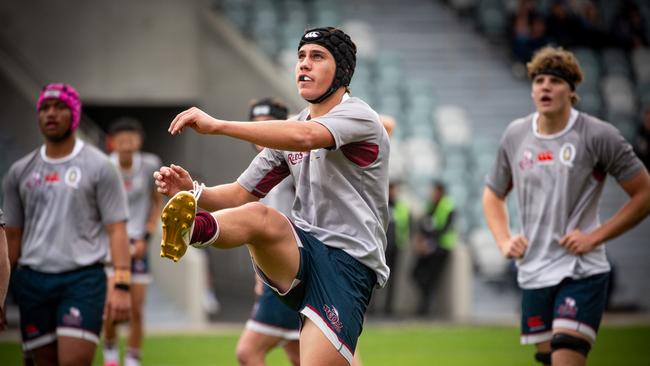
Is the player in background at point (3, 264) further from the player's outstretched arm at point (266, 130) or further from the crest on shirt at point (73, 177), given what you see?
the crest on shirt at point (73, 177)

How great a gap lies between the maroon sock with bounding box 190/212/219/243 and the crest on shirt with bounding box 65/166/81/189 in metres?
2.80

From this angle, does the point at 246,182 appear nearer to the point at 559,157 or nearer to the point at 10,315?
the point at 559,157

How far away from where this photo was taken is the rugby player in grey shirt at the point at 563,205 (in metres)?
7.56

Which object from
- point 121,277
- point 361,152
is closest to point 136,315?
point 121,277

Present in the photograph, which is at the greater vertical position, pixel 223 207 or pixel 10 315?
pixel 223 207

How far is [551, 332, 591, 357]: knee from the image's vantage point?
7.27 metres

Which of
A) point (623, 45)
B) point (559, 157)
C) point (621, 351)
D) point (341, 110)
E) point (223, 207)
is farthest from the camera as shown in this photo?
point (623, 45)

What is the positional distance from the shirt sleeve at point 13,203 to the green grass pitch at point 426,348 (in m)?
4.66

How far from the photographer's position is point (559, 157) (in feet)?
25.3

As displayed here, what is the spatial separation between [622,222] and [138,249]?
5.68m

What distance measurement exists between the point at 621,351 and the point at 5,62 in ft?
37.7

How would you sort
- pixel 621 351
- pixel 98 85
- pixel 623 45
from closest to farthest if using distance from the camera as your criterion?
1. pixel 621 351
2. pixel 98 85
3. pixel 623 45

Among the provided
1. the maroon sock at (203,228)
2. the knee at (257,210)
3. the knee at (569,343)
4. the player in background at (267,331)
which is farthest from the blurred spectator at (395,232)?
the maroon sock at (203,228)

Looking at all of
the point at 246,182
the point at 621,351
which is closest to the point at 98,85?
the point at 621,351
